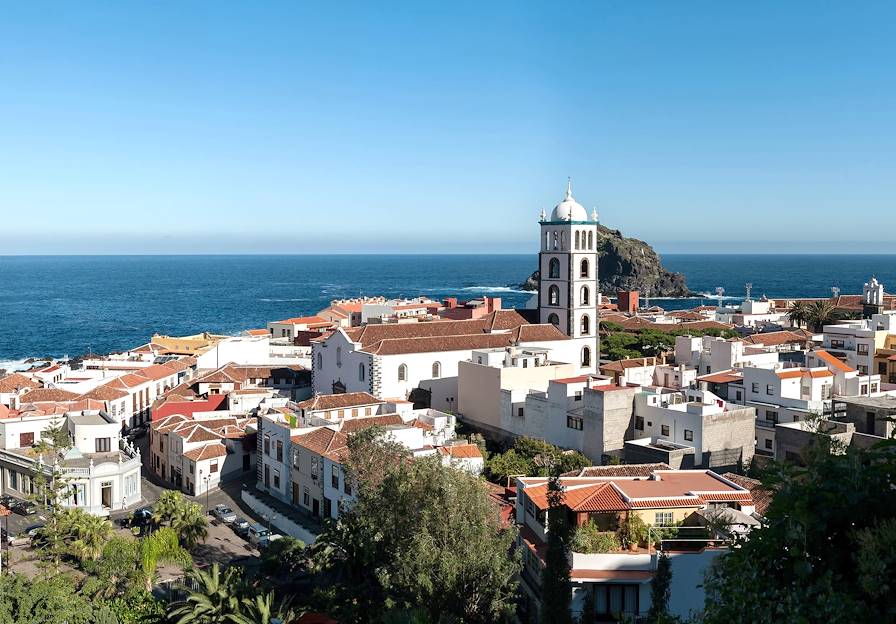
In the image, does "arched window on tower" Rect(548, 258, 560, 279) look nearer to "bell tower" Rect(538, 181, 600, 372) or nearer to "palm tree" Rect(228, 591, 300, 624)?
"bell tower" Rect(538, 181, 600, 372)

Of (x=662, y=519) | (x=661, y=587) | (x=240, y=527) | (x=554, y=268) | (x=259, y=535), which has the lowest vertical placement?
(x=240, y=527)

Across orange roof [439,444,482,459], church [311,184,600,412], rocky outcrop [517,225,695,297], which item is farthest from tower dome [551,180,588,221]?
rocky outcrop [517,225,695,297]

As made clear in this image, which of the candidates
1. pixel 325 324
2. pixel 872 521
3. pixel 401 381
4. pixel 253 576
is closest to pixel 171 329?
pixel 325 324

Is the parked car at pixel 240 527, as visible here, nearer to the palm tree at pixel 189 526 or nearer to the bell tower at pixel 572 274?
Answer: the palm tree at pixel 189 526

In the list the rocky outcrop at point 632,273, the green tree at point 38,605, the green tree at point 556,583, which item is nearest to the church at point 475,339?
the green tree at point 38,605

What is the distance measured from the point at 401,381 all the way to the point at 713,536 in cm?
2721

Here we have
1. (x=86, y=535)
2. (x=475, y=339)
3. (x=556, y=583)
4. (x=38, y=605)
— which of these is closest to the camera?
(x=556, y=583)

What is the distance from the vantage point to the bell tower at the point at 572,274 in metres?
49.6

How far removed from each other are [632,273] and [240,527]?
126542mm

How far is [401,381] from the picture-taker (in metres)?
44.1

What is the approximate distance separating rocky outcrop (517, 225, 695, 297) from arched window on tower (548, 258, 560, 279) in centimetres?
9752

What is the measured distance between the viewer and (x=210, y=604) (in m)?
19.9

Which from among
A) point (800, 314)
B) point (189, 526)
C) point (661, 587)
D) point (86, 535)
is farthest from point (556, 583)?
point (800, 314)

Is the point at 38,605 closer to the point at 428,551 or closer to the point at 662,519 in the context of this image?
the point at 428,551
